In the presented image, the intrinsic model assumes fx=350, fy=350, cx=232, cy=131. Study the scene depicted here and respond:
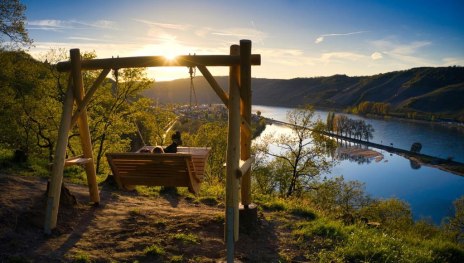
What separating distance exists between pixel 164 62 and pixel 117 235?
3.65 m

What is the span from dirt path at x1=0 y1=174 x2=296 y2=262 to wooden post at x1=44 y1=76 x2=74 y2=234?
26cm

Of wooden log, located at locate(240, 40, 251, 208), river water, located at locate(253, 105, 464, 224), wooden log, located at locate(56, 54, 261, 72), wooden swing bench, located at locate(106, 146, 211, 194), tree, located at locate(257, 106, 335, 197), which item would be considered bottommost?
river water, located at locate(253, 105, 464, 224)

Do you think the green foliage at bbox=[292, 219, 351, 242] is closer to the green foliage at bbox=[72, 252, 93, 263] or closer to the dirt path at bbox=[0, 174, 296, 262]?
the dirt path at bbox=[0, 174, 296, 262]

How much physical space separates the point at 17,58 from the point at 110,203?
2069 centimetres

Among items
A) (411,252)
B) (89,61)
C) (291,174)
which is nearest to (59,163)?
(89,61)

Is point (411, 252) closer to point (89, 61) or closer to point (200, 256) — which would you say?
point (200, 256)

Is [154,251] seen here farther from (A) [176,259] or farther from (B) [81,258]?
(B) [81,258]

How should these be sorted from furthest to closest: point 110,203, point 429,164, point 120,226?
point 429,164 → point 110,203 → point 120,226

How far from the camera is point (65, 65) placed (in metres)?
8.09

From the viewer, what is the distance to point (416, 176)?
88.7 m

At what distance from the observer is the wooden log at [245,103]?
6824 mm

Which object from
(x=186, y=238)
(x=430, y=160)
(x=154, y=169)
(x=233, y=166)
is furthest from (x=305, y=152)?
(x=430, y=160)

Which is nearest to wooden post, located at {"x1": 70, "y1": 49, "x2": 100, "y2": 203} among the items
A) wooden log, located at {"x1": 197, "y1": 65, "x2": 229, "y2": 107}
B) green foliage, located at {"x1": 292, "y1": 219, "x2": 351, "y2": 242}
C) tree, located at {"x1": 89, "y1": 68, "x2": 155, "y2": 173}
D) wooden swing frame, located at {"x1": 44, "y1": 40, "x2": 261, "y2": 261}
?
wooden swing frame, located at {"x1": 44, "y1": 40, "x2": 261, "y2": 261}

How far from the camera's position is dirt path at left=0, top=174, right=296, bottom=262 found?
602 cm
